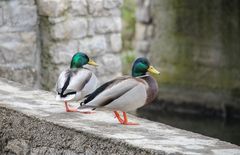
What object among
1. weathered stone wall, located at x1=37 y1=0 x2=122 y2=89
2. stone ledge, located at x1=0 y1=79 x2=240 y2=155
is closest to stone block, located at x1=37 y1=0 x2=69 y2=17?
weathered stone wall, located at x1=37 y1=0 x2=122 y2=89

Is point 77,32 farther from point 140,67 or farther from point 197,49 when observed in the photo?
point 197,49

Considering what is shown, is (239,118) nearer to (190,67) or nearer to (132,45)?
(190,67)

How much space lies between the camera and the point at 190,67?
10766mm

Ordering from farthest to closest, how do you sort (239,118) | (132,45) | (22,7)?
(132,45)
(239,118)
(22,7)

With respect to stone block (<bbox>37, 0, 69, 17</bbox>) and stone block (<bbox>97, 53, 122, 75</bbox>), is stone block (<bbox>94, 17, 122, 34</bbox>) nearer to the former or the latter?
stone block (<bbox>97, 53, 122, 75</bbox>)

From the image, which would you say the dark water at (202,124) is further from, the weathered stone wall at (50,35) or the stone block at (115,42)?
the weathered stone wall at (50,35)

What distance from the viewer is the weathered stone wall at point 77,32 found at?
5980 millimetres

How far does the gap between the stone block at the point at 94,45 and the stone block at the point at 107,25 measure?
0.20ft

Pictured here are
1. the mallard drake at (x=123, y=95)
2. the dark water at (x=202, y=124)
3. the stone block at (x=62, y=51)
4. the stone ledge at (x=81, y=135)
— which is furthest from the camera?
the dark water at (x=202, y=124)

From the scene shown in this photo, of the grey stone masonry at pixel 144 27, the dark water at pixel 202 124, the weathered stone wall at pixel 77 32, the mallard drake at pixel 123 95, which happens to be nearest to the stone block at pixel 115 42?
the weathered stone wall at pixel 77 32

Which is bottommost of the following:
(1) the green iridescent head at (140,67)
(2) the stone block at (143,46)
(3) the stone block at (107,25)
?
(2) the stone block at (143,46)

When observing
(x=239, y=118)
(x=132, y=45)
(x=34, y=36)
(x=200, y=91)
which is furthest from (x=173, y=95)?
(x=34, y=36)

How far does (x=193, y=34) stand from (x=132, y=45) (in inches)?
91.3

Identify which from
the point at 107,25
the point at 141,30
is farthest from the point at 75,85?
the point at 141,30
